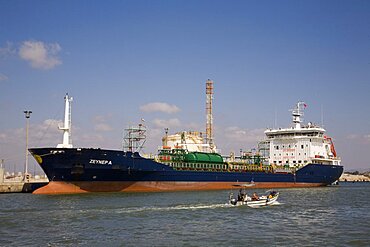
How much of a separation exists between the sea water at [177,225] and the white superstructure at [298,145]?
1416 inches

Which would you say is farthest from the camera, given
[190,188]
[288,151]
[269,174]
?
[288,151]

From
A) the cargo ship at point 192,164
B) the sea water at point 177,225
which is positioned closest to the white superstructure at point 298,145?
the cargo ship at point 192,164

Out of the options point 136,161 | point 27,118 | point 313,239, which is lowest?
point 313,239

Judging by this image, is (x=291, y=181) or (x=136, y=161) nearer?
(x=136, y=161)

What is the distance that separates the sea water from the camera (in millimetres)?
20422

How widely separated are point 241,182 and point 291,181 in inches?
418

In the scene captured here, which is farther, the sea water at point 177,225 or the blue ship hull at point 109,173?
the blue ship hull at point 109,173

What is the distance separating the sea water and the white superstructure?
3597cm

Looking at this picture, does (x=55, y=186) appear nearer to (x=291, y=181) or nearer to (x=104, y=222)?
(x=104, y=222)

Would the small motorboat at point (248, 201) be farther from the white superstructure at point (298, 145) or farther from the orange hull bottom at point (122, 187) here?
the white superstructure at point (298, 145)

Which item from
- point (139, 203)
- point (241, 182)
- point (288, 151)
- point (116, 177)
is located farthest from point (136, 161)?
point (288, 151)

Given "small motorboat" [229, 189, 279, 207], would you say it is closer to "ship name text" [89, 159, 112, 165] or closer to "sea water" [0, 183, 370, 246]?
"sea water" [0, 183, 370, 246]

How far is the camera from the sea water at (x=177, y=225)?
20.4m

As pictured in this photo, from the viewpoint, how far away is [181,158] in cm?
5553
